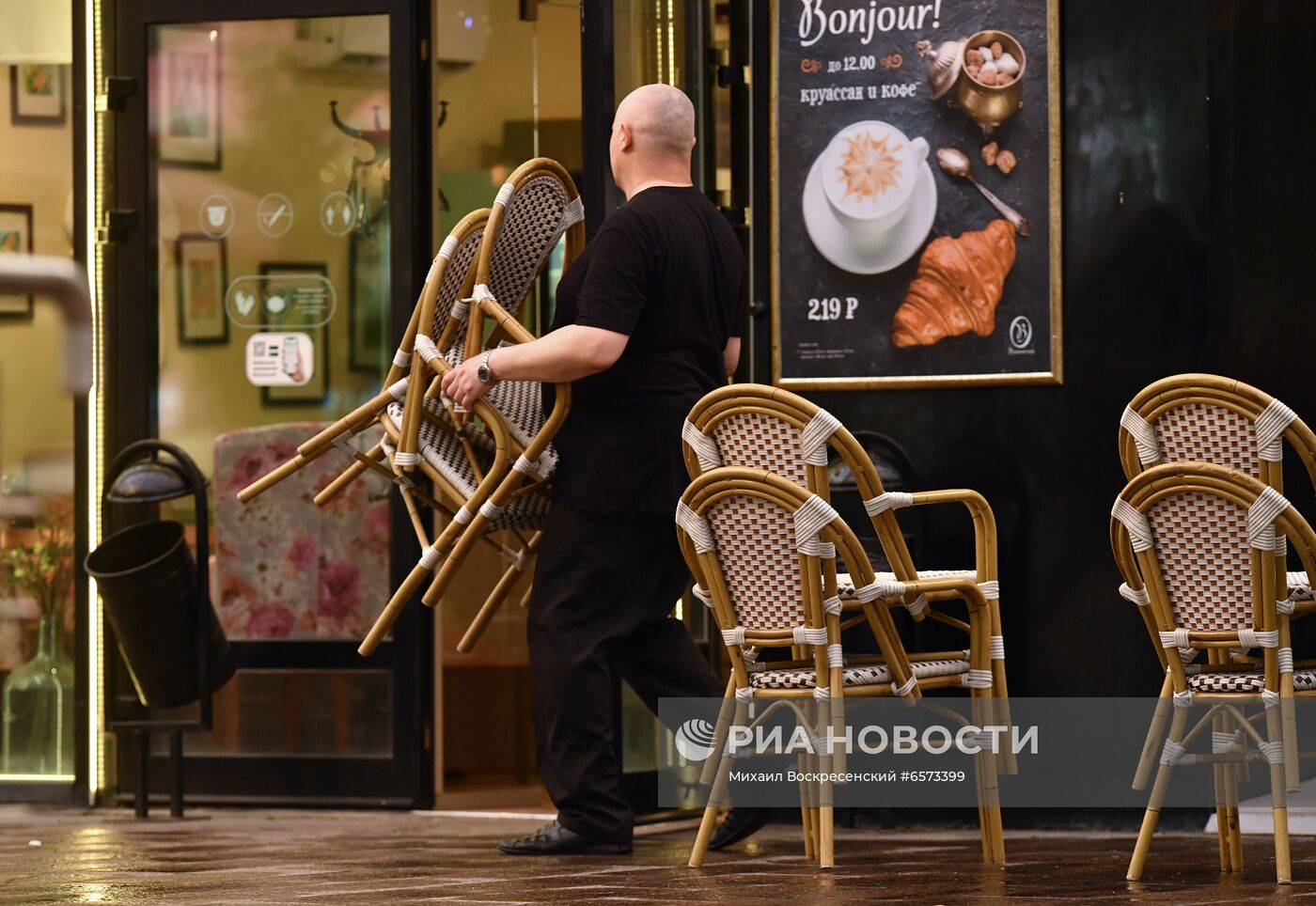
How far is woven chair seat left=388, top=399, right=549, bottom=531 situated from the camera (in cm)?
474

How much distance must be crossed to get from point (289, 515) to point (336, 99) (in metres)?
1.36

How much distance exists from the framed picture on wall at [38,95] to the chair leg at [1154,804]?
169 inches

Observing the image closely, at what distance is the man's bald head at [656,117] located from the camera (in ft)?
15.4

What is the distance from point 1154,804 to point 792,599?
0.88 m

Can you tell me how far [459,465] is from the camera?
15.8ft

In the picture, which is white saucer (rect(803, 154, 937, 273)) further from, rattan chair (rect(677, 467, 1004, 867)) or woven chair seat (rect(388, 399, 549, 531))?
rattan chair (rect(677, 467, 1004, 867))

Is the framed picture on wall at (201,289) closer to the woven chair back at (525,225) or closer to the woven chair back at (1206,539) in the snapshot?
the woven chair back at (525,225)

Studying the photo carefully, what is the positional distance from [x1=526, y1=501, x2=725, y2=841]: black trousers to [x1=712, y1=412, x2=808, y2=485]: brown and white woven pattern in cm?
46

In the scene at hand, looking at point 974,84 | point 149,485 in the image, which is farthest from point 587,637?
point 974,84

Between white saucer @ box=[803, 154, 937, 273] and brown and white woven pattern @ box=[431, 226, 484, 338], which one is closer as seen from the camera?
brown and white woven pattern @ box=[431, 226, 484, 338]

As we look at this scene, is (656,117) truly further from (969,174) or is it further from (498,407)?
(969,174)

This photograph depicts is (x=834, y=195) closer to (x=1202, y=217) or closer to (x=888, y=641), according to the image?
(x=1202, y=217)

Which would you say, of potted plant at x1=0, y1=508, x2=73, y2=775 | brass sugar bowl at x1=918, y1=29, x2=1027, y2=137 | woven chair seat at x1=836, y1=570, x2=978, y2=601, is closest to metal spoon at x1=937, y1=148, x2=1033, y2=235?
brass sugar bowl at x1=918, y1=29, x2=1027, y2=137

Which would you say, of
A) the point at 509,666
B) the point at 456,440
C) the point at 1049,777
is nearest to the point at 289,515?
the point at 509,666
